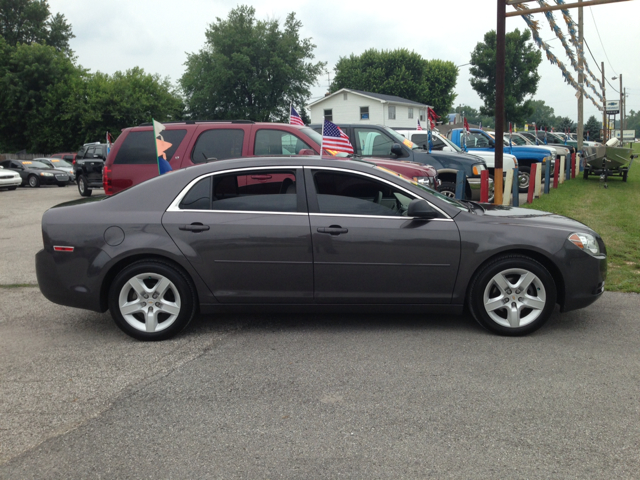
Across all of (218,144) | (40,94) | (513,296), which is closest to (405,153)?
(218,144)

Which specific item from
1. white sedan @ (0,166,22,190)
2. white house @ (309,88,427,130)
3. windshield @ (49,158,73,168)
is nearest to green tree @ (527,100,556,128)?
white house @ (309,88,427,130)

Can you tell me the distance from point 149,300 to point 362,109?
51003 millimetres

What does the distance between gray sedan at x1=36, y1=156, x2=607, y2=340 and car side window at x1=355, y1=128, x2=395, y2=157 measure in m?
6.30

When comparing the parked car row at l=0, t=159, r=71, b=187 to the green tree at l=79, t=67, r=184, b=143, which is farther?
the green tree at l=79, t=67, r=184, b=143

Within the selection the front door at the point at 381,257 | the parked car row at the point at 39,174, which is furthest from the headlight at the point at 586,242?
the parked car row at the point at 39,174

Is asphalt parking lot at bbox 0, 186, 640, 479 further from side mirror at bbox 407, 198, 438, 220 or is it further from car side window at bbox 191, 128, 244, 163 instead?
car side window at bbox 191, 128, 244, 163

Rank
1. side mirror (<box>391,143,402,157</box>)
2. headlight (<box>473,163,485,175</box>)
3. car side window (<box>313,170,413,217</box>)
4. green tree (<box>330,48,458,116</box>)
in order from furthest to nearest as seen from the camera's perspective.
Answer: green tree (<box>330,48,458,116</box>) < headlight (<box>473,163,485,175</box>) < side mirror (<box>391,143,402,157</box>) < car side window (<box>313,170,413,217</box>)

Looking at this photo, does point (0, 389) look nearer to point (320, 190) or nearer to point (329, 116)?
point (320, 190)

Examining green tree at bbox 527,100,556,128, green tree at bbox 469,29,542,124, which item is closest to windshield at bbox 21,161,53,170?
green tree at bbox 469,29,542,124

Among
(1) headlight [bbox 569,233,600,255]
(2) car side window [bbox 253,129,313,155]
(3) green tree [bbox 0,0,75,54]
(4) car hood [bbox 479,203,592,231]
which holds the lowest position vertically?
(1) headlight [bbox 569,233,600,255]

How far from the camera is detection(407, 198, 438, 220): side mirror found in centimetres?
505

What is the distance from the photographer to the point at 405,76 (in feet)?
225

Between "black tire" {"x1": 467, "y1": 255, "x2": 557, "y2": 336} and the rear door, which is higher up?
the rear door

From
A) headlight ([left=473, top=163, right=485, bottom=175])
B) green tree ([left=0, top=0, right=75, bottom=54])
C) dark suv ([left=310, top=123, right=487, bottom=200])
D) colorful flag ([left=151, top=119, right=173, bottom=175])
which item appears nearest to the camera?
colorful flag ([left=151, top=119, right=173, bottom=175])
